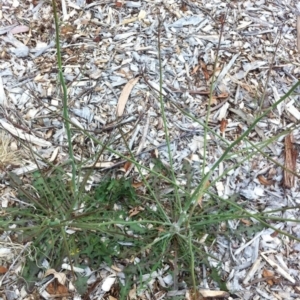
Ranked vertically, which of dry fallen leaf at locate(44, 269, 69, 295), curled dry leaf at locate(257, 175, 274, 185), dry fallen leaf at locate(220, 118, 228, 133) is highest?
dry fallen leaf at locate(220, 118, 228, 133)

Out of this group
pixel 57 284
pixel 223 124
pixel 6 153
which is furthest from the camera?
pixel 223 124

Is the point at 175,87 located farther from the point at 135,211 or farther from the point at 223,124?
the point at 135,211

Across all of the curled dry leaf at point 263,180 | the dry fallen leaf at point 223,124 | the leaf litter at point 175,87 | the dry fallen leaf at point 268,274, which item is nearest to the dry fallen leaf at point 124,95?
the leaf litter at point 175,87

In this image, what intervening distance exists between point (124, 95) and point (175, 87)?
0.18 meters

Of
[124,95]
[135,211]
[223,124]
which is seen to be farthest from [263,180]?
[124,95]

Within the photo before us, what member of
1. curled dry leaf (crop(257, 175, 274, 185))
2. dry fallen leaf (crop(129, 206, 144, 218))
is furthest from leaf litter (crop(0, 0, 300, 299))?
dry fallen leaf (crop(129, 206, 144, 218))

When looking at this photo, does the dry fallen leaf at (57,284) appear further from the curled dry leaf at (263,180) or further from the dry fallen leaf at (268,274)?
the curled dry leaf at (263,180)

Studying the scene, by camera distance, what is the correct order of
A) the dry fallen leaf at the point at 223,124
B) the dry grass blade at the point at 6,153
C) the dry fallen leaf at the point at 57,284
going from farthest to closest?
the dry fallen leaf at the point at 223,124
the dry grass blade at the point at 6,153
the dry fallen leaf at the point at 57,284

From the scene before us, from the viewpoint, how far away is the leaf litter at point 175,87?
4.65 ft

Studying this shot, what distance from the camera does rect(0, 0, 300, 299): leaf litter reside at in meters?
1.42

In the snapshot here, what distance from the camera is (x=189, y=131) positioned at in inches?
62.4

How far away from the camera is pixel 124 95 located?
163cm

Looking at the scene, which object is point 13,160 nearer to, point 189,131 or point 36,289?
point 36,289

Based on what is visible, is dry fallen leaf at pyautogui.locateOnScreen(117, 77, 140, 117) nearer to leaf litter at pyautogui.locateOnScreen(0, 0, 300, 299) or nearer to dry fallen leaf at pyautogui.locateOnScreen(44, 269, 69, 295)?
leaf litter at pyautogui.locateOnScreen(0, 0, 300, 299)
